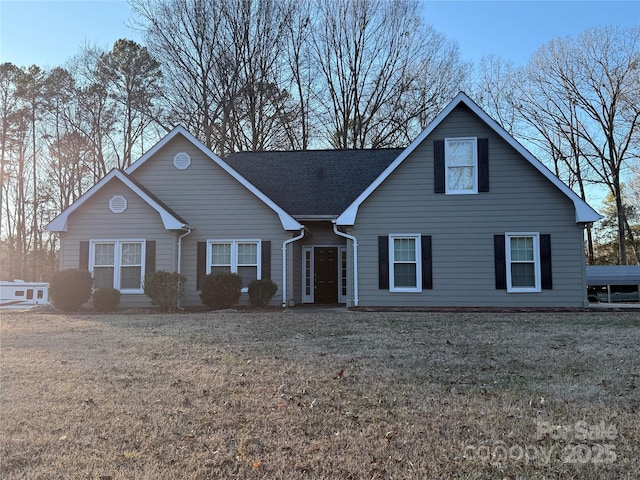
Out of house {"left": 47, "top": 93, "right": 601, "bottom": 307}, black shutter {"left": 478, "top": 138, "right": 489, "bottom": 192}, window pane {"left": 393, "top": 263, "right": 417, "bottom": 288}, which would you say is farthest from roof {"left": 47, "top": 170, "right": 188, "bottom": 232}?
black shutter {"left": 478, "top": 138, "right": 489, "bottom": 192}

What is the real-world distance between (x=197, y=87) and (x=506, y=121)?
17930 millimetres

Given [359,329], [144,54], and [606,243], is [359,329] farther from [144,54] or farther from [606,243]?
[606,243]

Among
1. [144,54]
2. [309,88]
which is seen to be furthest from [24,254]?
[309,88]

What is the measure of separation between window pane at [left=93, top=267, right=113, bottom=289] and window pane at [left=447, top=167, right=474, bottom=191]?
9.94 meters

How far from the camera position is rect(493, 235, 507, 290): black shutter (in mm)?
13898

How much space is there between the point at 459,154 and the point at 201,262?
7979 millimetres

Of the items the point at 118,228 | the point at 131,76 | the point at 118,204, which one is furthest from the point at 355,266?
the point at 131,76

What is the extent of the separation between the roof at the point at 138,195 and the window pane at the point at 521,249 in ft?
29.9

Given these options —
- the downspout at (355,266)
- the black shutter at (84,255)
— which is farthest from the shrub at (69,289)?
the downspout at (355,266)

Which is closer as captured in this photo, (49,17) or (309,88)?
(49,17)

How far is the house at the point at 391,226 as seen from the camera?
547 inches

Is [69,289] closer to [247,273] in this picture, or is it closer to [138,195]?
[138,195]

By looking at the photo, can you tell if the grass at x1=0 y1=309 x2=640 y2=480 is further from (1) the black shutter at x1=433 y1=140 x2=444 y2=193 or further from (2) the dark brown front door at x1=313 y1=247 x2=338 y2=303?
(2) the dark brown front door at x1=313 y1=247 x2=338 y2=303

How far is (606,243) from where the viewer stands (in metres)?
33.2
